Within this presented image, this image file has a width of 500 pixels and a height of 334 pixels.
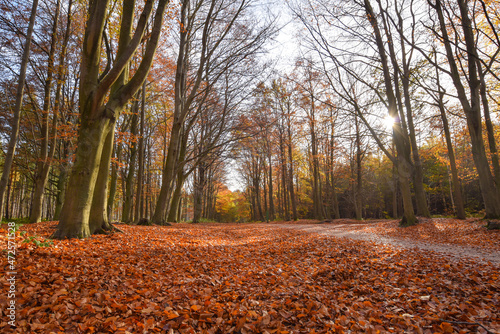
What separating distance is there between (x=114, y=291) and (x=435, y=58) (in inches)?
693

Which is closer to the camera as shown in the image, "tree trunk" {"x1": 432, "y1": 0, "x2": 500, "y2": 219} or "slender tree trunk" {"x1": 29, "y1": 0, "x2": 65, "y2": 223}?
"tree trunk" {"x1": 432, "y1": 0, "x2": 500, "y2": 219}

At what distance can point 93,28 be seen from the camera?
17.7 ft

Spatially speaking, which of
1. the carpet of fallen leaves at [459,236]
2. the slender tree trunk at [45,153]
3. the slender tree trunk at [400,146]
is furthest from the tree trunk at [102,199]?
the slender tree trunk at [400,146]

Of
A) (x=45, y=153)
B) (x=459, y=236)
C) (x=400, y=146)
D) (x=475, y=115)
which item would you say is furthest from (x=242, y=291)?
(x=45, y=153)

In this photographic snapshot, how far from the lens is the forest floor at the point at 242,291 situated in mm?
2324

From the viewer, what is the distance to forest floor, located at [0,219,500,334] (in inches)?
91.5

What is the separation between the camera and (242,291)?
3297mm

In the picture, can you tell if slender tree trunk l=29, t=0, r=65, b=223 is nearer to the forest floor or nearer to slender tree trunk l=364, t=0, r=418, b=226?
the forest floor

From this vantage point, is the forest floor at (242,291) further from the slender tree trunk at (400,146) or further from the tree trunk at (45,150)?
the tree trunk at (45,150)

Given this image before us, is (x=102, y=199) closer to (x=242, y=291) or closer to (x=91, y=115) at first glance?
(x=91, y=115)

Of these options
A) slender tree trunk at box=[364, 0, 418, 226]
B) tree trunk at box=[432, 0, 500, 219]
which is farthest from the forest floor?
slender tree trunk at box=[364, 0, 418, 226]

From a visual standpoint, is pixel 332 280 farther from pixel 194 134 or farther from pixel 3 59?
pixel 194 134

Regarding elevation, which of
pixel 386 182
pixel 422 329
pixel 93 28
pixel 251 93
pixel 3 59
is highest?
pixel 3 59

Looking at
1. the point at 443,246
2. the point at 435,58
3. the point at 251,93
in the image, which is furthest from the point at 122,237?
the point at 435,58
